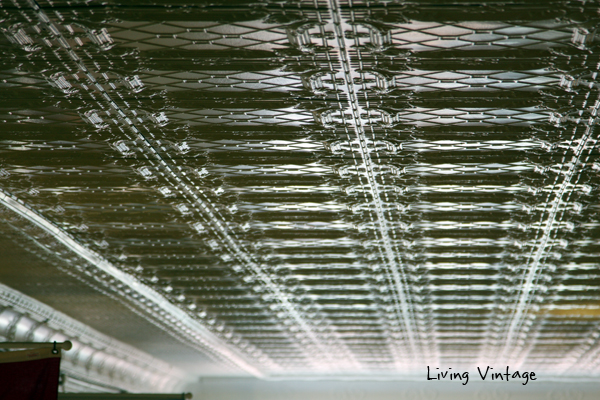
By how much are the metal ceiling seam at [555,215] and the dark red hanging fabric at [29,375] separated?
16.7ft

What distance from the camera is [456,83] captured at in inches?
187

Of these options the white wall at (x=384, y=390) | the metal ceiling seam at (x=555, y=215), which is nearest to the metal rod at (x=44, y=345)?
the metal ceiling seam at (x=555, y=215)

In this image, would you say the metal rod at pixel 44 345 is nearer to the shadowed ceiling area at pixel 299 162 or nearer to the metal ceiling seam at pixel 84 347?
the shadowed ceiling area at pixel 299 162

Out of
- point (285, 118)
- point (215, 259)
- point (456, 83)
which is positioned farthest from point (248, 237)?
point (456, 83)

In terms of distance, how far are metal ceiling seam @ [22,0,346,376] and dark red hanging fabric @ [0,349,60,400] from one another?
2099 millimetres

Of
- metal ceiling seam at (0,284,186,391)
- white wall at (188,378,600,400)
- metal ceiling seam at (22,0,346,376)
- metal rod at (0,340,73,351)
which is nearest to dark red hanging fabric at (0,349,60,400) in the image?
metal rod at (0,340,73,351)

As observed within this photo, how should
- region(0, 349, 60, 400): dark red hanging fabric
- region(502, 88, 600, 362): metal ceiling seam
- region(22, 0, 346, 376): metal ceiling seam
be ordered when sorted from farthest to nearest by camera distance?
region(0, 349, 60, 400): dark red hanging fabric → region(502, 88, 600, 362): metal ceiling seam → region(22, 0, 346, 376): metal ceiling seam

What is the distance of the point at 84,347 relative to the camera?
46.7ft

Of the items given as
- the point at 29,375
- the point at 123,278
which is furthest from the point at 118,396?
the point at 123,278

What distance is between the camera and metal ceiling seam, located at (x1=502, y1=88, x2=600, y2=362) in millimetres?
5520

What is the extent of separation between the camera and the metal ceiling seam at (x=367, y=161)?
13.6ft

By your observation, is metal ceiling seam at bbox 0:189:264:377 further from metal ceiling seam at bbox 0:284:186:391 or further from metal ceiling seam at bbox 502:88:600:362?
metal ceiling seam at bbox 502:88:600:362

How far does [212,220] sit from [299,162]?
2.11 metres

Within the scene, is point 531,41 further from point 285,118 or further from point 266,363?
point 266,363
